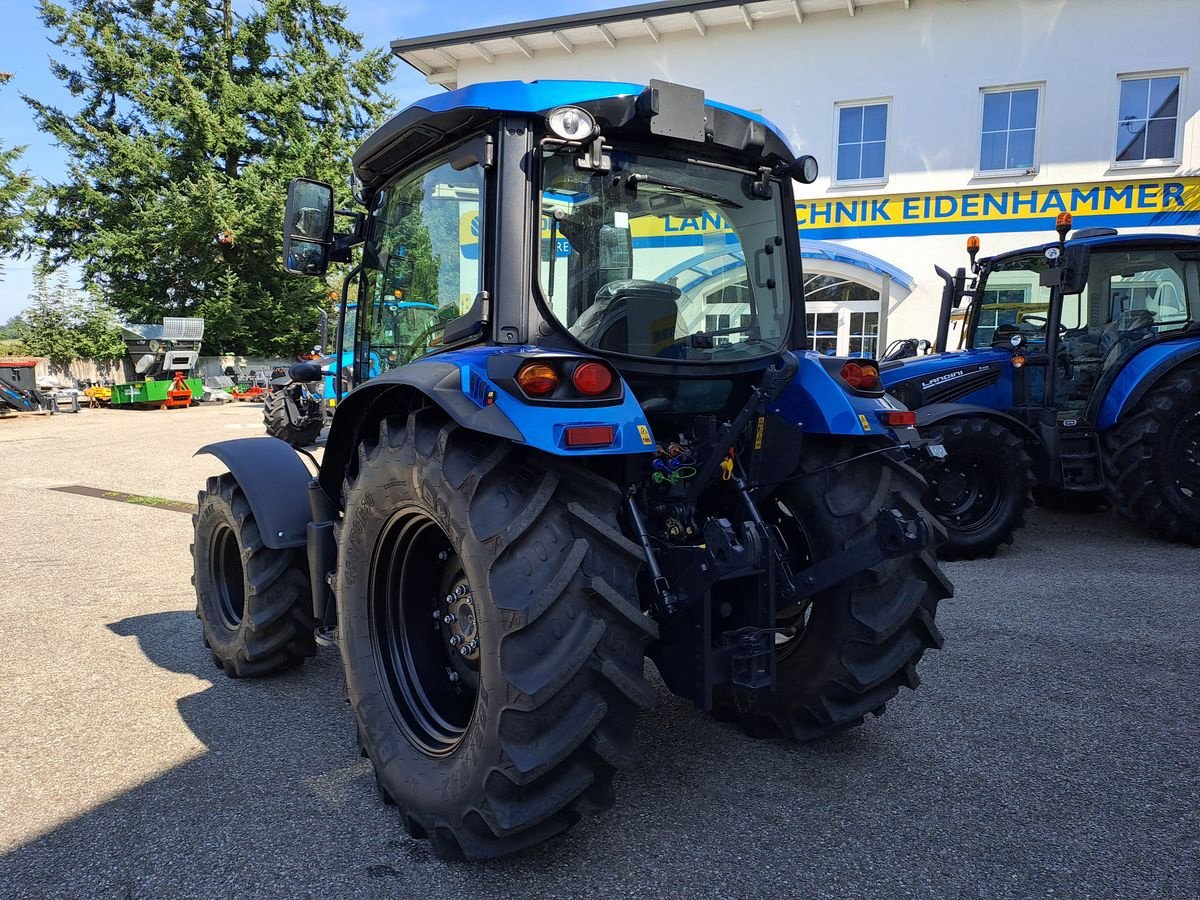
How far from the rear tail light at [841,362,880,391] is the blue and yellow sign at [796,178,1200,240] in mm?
10222

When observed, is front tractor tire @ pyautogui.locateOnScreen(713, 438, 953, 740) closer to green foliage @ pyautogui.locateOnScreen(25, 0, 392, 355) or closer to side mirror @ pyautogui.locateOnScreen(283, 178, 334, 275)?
side mirror @ pyautogui.locateOnScreen(283, 178, 334, 275)

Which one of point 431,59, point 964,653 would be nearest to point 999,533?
point 964,653

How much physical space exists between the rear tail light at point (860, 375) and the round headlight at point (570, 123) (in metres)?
1.27

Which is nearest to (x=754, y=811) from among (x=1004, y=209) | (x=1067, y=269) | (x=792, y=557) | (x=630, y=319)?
(x=792, y=557)

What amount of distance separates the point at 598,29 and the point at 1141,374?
11898 mm

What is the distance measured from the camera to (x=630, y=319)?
2.71 meters

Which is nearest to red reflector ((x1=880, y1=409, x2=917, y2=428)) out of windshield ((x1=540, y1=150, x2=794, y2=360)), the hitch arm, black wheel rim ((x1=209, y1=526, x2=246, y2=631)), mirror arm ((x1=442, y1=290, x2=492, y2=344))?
the hitch arm

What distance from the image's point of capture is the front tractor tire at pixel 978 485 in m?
6.07

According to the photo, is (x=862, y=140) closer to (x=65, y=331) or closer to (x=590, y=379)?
(x=590, y=379)

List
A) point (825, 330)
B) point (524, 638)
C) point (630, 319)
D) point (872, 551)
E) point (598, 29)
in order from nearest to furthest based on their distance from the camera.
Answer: point (524, 638) < point (872, 551) < point (630, 319) < point (825, 330) < point (598, 29)

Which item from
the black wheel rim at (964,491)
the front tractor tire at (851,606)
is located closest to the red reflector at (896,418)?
the front tractor tire at (851,606)

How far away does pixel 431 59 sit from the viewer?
54.5 feet

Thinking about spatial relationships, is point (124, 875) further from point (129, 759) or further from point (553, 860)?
point (553, 860)

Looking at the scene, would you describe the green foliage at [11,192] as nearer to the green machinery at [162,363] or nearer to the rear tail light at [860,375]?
the green machinery at [162,363]
